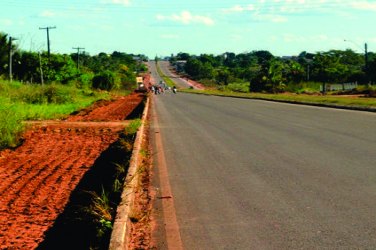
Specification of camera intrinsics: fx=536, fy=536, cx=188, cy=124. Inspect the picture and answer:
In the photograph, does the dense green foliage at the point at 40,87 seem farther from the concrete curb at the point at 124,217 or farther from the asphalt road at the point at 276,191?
the concrete curb at the point at 124,217

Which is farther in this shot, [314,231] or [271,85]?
[271,85]

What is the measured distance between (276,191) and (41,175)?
506cm

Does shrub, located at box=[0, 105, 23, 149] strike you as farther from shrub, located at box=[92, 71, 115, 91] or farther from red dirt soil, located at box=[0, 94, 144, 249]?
shrub, located at box=[92, 71, 115, 91]

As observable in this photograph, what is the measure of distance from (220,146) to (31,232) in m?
7.17

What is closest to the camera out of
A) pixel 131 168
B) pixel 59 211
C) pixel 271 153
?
pixel 59 211

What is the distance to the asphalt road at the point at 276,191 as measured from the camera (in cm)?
567

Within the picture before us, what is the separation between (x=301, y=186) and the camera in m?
8.06

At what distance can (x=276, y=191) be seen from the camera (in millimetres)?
7797

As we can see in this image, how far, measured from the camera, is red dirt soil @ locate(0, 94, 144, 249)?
273 inches

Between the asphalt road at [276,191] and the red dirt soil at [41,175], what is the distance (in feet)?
6.00

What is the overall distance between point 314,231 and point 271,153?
19.4 feet

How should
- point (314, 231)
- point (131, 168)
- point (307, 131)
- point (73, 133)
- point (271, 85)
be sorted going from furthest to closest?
point (271, 85)
point (73, 133)
point (307, 131)
point (131, 168)
point (314, 231)

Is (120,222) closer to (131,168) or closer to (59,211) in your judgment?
(59,211)

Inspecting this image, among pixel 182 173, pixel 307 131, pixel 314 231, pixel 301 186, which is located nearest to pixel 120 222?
pixel 314 231
